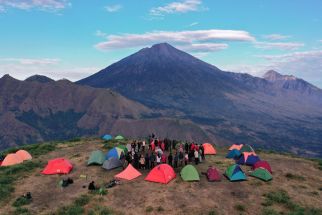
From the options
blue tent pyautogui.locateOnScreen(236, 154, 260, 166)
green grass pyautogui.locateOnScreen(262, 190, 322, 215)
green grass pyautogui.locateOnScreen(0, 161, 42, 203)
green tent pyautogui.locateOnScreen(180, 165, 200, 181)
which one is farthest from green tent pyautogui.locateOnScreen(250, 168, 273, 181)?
green grass pyautogui.locateOnScreen(0, 161, 42, 203)

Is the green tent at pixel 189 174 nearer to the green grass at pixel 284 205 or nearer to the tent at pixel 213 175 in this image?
the tent at pixel 213 175

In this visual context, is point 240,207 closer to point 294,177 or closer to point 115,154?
point 294,177

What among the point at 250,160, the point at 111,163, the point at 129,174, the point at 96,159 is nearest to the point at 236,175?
the point at 250,160

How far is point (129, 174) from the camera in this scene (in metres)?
32.0

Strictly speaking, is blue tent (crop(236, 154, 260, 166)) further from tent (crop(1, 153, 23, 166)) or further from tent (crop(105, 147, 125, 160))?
tent (crop(1, 153, 23, 166))

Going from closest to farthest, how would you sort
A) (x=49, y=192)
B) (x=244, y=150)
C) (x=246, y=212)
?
(x=246, y=212) → (x=49, y=192) → (x=244, y=150)

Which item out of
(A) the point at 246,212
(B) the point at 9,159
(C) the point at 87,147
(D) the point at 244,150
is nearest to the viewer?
(A) the point at 246,212

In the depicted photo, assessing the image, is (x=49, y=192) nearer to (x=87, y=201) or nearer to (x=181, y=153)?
(x=87, y=201)

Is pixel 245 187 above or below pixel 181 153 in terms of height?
below

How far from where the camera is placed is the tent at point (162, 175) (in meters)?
30.3

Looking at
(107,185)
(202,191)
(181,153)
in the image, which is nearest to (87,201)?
(107,185)

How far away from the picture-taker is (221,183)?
30.3 meters

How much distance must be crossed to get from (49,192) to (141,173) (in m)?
8.98

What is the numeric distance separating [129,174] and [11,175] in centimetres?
1238
